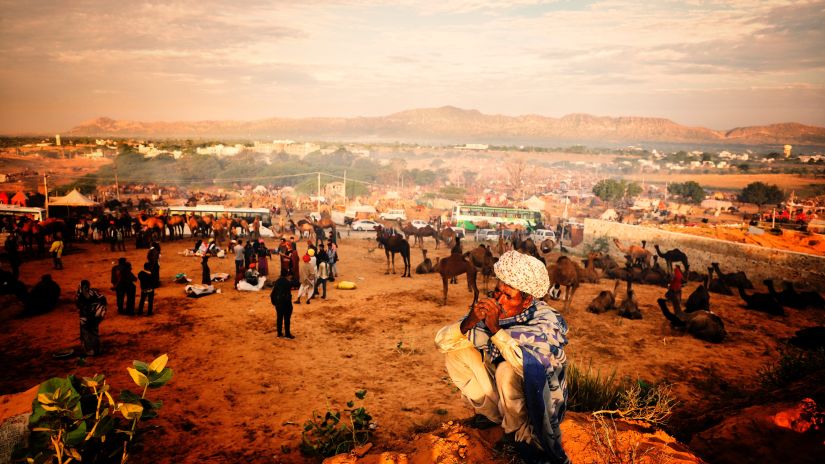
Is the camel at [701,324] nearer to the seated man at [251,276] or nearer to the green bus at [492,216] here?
the seated man at [251,276]

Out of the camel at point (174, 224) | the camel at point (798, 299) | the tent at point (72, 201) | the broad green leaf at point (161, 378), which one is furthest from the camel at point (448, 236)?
the broad green leaf at point (161, 378)

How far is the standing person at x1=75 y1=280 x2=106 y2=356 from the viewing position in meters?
8.27

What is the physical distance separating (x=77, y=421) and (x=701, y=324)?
40.8ft

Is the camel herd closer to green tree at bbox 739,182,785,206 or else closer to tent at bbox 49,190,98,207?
tent at bbox 49,190,98,207

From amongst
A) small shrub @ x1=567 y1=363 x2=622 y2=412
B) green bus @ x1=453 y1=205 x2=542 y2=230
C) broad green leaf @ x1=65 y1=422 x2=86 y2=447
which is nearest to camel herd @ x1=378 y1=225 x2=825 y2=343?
small shrub @ x1=567 y1=363 x2=622 y2=412

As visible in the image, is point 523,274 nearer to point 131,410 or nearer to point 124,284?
point 131,410

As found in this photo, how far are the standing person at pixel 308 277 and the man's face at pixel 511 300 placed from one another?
32.8ft

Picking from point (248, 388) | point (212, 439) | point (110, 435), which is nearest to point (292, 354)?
point (248, 388)

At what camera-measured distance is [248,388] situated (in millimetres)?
7629

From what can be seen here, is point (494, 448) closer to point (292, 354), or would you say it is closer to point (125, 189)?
point (292, 354)

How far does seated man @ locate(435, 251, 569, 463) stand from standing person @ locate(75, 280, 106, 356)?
→ 7974 millimetres

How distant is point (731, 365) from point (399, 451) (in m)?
8.53

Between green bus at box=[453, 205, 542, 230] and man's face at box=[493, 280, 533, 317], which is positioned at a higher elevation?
man's face at box=[493, 280, 533, 317]

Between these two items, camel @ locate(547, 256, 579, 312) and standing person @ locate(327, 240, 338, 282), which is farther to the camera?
standing person @ locate(327, 240, 338, 282)
